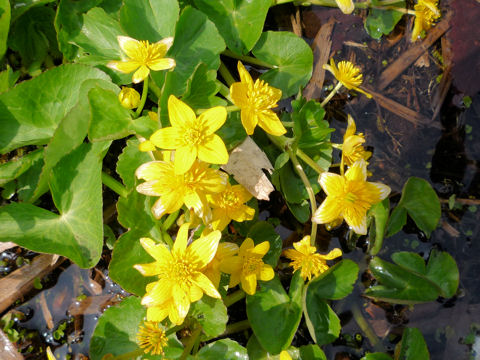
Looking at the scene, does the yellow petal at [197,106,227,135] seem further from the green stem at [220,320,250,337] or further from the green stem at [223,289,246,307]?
the green stem at [220,320,250,337]

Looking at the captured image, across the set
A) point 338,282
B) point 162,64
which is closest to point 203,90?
point 162,64

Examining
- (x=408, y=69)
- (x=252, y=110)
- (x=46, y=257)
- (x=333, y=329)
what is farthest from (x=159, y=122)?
(x=408, y=69)

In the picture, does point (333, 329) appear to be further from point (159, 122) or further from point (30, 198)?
point (30, 198)

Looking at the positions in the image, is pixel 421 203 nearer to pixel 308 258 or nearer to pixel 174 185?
pixel 308 258

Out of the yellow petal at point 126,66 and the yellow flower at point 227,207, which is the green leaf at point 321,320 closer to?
the yellow flower at point 227,207

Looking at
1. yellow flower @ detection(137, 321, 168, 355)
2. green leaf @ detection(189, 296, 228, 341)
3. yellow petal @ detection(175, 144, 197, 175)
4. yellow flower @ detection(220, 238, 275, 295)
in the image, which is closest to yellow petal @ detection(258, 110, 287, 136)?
yellow petal @ detection(175, 144, 197, 175)

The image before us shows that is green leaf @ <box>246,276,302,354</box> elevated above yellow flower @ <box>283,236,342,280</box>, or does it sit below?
below
